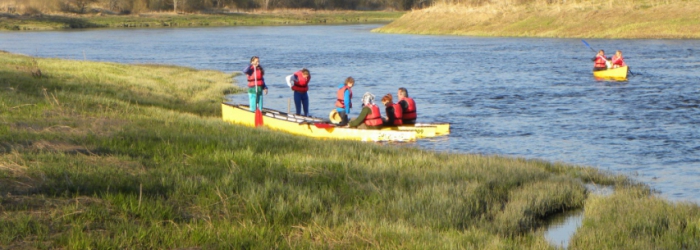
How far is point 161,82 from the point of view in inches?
1125

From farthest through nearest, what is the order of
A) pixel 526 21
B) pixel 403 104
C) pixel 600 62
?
1. pixel 526 21
2. pixel 600 62
3. pixel 403 104

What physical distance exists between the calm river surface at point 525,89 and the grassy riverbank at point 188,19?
3714 cm

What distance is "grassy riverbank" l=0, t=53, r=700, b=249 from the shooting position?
7.29 m

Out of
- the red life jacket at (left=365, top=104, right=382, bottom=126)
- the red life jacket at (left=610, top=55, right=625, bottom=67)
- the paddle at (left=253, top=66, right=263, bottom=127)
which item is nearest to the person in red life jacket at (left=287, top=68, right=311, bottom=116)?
the paddle at (left=253, top=66, right=263, bottom=127)

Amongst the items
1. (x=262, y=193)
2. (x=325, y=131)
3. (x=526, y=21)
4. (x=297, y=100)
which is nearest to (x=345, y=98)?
(x=325, y=131)

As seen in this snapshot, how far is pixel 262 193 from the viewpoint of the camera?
8.72 metres

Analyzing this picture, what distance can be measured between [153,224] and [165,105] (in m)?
13.7

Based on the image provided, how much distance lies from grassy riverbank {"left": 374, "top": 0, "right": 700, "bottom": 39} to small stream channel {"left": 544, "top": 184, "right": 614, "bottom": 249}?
47.1m

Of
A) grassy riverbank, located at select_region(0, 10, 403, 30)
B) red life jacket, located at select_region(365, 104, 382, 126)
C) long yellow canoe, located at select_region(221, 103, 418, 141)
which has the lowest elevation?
grassy riverbank, located at select_region(0, 10, 403, 30)

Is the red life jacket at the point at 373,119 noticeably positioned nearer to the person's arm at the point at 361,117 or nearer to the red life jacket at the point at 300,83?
the person's arm at the point at 361,117

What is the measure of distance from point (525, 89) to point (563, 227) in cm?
1966

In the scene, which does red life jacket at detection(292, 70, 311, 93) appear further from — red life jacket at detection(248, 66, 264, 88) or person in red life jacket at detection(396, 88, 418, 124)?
person in red life jacket at detection(396, 88, 418, 124)

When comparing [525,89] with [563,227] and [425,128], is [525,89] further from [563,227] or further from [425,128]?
[563,227]

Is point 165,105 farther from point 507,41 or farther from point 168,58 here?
point 507,41
